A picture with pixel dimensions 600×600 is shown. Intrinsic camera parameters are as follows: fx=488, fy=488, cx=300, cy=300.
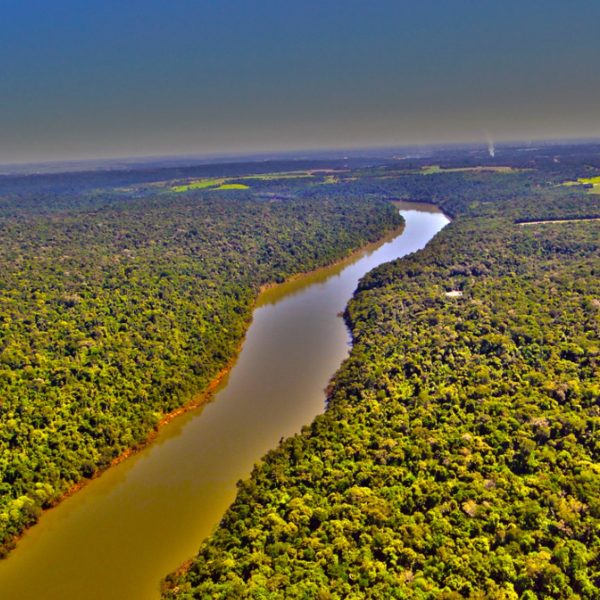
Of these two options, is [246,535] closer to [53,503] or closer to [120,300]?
[53,503]

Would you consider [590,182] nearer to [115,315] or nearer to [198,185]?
[198,185]

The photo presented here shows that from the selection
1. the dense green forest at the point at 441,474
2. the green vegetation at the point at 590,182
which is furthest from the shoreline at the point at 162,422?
the green vegetation at the point at 590,182

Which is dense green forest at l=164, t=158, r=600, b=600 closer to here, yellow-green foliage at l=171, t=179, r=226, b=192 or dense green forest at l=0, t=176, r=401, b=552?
dense green forest at l=0, t=176, r=401, b=552

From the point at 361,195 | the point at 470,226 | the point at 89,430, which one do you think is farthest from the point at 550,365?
the point at 361,195

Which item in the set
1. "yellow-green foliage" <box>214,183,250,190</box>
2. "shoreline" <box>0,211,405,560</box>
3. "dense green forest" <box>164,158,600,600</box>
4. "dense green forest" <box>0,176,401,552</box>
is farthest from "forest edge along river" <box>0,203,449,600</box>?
"yellow-green foliage" <box>214,183,250,190</box>

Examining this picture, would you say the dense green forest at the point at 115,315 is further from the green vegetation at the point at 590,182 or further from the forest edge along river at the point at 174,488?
the green vegetation at the point at 590,182
